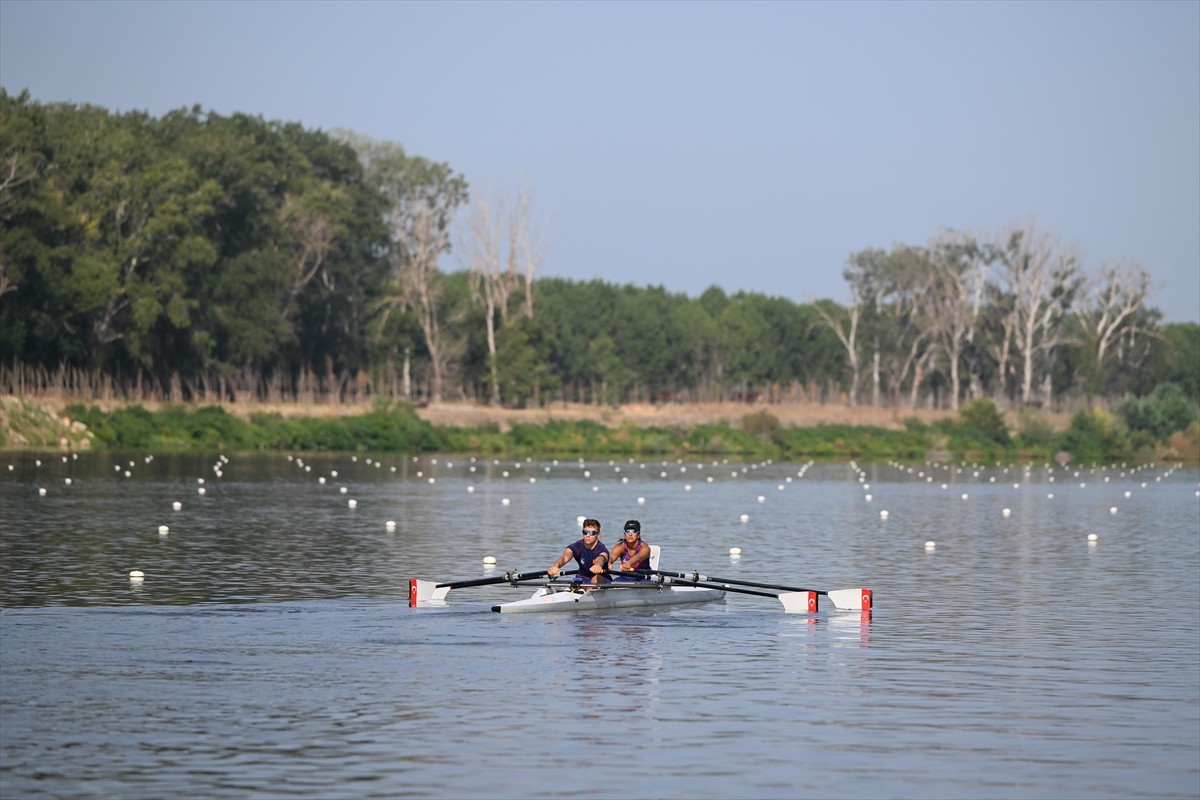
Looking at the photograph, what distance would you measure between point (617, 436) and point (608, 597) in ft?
242

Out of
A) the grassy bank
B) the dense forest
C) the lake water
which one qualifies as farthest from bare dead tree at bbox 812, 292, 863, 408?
the lake water

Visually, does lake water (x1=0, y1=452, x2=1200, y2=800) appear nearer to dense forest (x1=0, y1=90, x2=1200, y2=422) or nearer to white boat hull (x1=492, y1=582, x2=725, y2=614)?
white boat hull (x1=492, y1=582, x2=725, y2=614)

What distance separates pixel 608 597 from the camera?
89.5 ft

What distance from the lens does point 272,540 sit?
3881cm

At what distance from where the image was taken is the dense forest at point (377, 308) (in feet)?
298

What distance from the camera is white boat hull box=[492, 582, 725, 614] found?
1030 inches

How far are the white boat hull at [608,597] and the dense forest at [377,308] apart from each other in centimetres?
6408

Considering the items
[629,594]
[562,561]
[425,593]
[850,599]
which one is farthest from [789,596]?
[425,593]

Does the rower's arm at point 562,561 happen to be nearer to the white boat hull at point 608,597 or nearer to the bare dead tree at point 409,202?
the white boat hull at point 608,597

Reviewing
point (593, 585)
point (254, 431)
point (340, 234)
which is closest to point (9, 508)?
point (593, 585)

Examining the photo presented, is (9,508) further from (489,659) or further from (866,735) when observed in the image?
(866,735)

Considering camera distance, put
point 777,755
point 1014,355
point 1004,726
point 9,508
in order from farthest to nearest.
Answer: point 1014,355, point 9,508, point 1004,726, point 777,755

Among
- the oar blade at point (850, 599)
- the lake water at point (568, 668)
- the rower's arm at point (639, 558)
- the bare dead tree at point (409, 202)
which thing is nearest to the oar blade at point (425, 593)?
the lake water at point (568, 668)

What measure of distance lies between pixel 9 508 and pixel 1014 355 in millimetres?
103623
